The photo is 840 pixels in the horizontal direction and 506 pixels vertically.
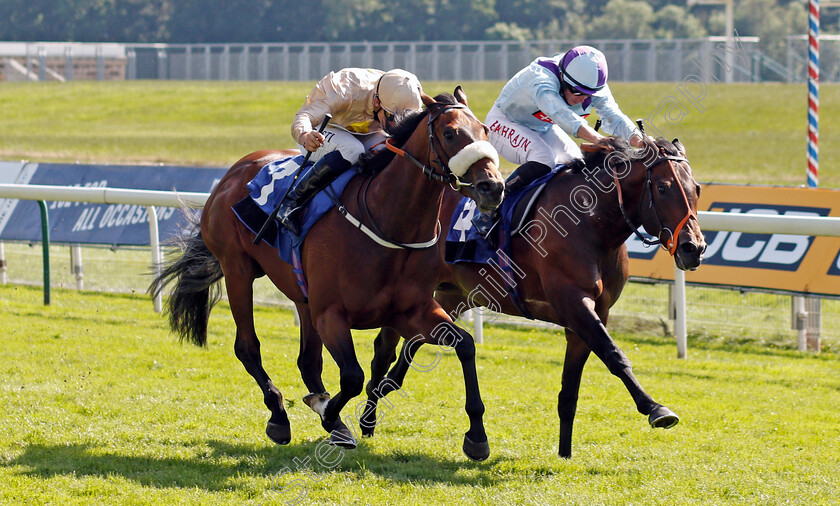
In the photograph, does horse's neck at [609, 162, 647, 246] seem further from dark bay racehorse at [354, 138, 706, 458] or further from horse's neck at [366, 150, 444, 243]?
horse's neck at [366, 150, 444, 243]

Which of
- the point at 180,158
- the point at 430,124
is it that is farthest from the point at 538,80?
the point at 180,158

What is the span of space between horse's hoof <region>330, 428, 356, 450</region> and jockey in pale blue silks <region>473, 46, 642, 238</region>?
4.14ft

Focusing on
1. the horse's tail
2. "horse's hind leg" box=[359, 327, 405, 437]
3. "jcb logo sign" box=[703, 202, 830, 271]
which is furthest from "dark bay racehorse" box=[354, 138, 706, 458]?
"jcb logo sign" box=[703, 202, 830, 271]

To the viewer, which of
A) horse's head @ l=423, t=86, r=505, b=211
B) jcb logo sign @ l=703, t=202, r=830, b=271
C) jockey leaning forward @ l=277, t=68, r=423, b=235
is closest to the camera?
horse's head @ l=423, t=86, r=505, b=211

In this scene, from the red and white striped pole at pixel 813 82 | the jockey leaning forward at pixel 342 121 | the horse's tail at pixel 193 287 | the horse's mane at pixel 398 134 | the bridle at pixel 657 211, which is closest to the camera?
the horse's mane at pixel 398 134

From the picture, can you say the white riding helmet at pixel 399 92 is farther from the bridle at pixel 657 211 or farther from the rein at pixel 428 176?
the bridle at pixel 657 211

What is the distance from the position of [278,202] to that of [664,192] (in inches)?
75.1

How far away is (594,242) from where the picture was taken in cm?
490

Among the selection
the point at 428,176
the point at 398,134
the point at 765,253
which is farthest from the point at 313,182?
the point at 765,253

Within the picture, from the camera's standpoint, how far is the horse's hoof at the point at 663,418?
13.8 ft

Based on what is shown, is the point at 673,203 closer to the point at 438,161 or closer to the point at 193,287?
the point at 438,161

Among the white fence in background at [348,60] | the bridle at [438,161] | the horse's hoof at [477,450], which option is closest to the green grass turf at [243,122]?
the white fence in background at [348,60]

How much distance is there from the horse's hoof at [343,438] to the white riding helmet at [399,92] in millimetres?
1523

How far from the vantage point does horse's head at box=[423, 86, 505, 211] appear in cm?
391
